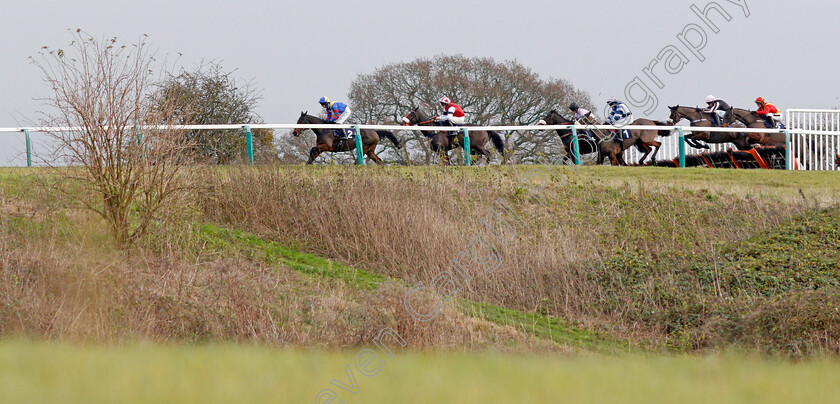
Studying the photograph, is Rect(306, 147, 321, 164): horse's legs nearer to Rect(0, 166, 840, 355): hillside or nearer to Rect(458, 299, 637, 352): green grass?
Rect(0, 166, 840, 355): hillside

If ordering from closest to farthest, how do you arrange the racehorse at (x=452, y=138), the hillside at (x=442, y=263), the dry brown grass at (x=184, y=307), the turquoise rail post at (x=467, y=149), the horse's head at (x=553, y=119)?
the dry brown grass at (x=184, y=307)
the hillside at (x=442, y=263)
the turquoise rail post at (x=467, y=149)
the racehorse at (x=452, y=138)
the horse's head at (x=553, y=119)

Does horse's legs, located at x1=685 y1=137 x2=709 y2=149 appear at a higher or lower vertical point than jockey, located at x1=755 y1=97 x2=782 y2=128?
lower

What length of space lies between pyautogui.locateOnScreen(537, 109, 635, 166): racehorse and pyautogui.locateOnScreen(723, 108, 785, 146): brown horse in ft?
12.6

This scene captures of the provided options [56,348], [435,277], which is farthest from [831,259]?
[56,348]

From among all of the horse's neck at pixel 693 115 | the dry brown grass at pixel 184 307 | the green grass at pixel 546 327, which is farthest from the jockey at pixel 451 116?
the dry brown grass at pixel 184 307

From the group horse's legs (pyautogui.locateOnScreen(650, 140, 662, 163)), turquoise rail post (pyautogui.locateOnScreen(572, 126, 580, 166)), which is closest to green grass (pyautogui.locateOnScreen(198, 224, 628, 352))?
turquoise rail post (pyautogui.locateOnScreen(572, 126, 580, 166))

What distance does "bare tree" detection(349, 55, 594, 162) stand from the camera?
1465 inches

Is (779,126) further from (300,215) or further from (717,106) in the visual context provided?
(300,215)

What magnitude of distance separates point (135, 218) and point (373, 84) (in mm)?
26961

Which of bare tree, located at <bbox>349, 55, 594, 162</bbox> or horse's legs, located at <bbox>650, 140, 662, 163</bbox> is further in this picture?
bare tree, located at <bbox>349, 55, 594, 162</bbox>

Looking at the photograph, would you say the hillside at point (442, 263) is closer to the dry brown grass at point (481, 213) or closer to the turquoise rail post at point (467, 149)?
the dry brown grass at point (481, 213)

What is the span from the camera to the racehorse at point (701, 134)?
2308cm
